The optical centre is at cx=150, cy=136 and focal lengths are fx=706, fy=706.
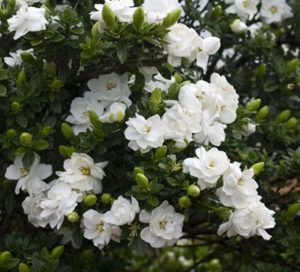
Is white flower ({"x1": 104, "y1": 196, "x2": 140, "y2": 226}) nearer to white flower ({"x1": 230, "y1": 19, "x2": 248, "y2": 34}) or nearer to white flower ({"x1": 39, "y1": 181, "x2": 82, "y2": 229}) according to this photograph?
white flower ({"x1": 39, "y1": 181, "x2": 82, "y2": 229})

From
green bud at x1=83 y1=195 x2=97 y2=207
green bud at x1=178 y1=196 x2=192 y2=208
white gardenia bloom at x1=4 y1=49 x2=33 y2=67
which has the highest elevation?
white gardenia bloom at x1=4 y1=49 x2=33 y2=67

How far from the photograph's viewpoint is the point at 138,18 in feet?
6.13

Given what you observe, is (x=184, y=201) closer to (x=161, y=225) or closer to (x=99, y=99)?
(x=161, y=225)

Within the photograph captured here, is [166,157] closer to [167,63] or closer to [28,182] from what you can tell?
[167,63]

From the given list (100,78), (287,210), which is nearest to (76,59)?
(100,78)

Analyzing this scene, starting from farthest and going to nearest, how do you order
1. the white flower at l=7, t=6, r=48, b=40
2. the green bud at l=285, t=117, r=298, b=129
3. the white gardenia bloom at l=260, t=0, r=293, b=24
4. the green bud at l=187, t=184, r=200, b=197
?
the white gardenia bloom at l=260, t=0, r=293, b=24
the green bud at l=285, t=117, r=298, b=129
the white flower at l=7, t=6, r=48, b=40
the green bud at l=187, t=184, r=200, b=197

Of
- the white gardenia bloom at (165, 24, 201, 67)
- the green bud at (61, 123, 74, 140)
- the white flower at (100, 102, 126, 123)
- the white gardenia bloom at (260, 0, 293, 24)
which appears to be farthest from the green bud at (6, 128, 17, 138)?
the white gardenia bloom at (260, 0, 293, 24)

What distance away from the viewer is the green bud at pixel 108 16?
188cm

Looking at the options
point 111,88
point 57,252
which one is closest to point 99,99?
point 111,88

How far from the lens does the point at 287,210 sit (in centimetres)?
225

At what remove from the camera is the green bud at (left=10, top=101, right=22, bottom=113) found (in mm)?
2010

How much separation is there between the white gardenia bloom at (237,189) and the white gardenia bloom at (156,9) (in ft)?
1.47

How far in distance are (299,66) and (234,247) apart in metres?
0.70

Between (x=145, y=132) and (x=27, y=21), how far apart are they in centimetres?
45
